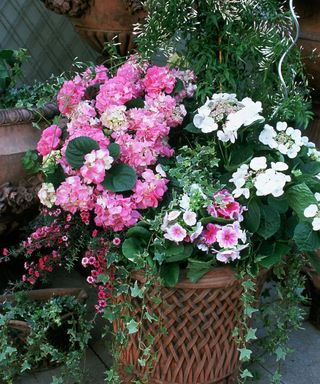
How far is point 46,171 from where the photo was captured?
1604 millimetres

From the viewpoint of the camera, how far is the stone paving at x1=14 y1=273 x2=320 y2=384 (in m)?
1.86

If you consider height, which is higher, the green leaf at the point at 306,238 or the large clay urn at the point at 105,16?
the large clay urn at the point at 105,16

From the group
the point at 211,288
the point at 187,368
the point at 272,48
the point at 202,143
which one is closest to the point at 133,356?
the point at 187,368

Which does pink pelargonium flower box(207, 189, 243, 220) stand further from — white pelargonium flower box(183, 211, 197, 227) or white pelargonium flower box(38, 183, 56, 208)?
white pelargonium flower box(38, 183, 56, 208)

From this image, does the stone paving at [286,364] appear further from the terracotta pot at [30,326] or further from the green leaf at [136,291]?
the green leaf at [136,291]

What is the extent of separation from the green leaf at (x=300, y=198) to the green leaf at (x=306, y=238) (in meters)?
0.02

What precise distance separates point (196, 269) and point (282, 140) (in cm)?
39

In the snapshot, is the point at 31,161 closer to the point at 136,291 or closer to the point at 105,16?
the point at 136,291

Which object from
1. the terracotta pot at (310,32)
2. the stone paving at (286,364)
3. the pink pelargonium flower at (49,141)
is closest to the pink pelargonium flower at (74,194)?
the pink pelargonium flower at (49,141)

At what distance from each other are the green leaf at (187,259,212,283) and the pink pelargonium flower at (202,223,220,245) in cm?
5

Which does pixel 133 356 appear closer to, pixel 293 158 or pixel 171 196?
pixel 171 196

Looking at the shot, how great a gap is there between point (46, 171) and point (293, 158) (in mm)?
623

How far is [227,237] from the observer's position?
1.41 metres

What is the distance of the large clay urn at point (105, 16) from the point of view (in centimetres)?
238
